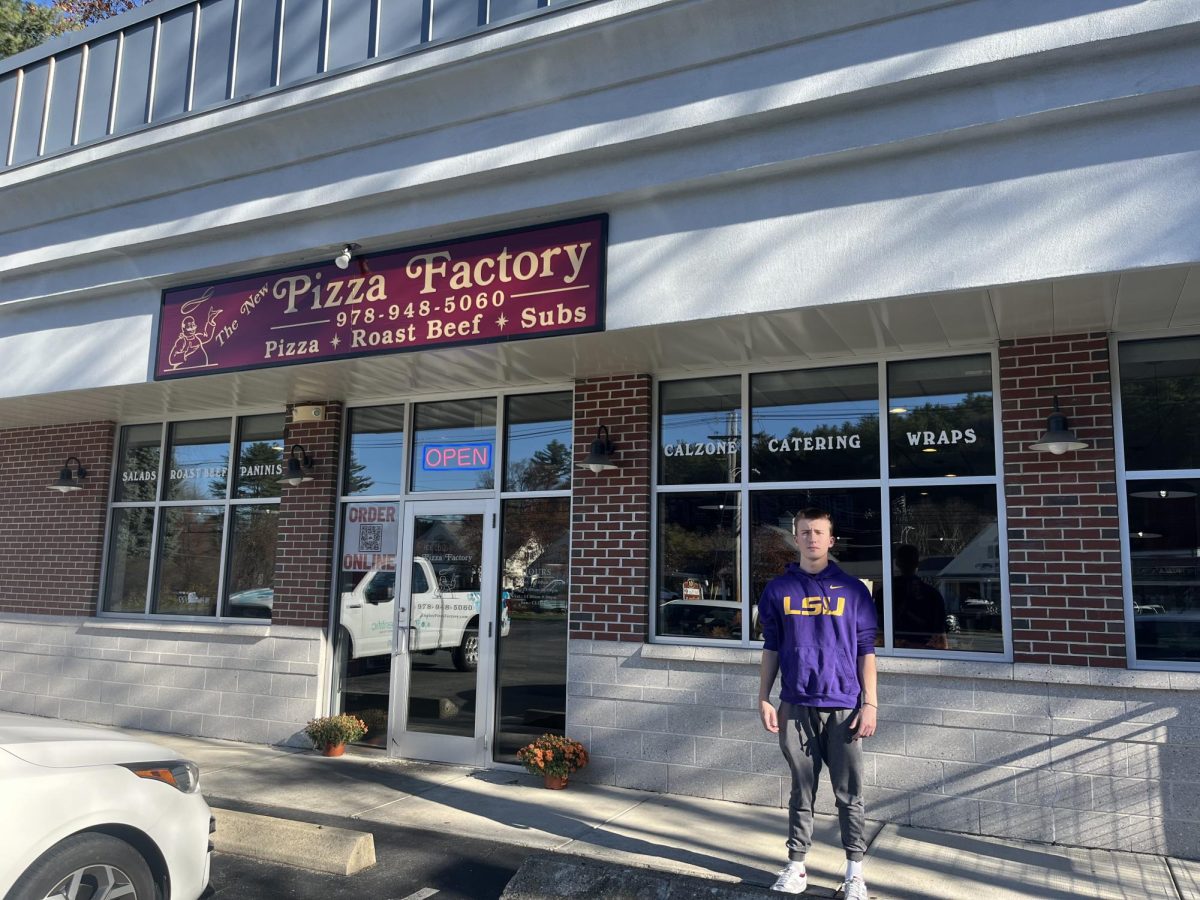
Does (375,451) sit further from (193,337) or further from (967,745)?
(967,745)

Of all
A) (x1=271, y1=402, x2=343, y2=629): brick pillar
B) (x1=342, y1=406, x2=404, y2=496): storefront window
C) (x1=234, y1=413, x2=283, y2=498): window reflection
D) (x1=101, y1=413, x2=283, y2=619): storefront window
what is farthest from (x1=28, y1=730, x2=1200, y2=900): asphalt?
(x1=234, y1=413, x2=283, y2=498): window reflection

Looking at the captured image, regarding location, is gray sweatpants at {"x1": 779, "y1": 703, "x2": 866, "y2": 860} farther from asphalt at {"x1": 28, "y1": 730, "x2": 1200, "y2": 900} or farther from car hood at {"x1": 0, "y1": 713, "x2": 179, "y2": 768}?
car hood at {"x1": 0, "y1": 713, "x2": 179, "y2": 768}

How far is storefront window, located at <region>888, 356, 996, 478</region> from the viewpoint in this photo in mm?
6594

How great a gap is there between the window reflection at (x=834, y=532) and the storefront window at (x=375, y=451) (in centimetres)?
361

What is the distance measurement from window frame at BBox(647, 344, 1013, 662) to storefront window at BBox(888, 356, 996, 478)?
0.05 meters

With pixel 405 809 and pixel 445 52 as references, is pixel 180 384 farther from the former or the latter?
pixel 405 809

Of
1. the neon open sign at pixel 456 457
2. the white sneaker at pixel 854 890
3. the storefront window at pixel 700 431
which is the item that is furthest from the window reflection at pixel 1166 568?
the neon open sign at pixel 456 457

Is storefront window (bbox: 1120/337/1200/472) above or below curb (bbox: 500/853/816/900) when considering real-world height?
above

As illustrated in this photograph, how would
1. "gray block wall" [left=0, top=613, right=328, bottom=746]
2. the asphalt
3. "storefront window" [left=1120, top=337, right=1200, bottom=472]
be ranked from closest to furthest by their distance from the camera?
the asphalt, "storefront window" [left=1120, top=337, right=1200, bottom=472], "gray block wall" [left=0, top=613, right=328, bottom=746]

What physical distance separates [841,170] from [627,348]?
6.59 ft

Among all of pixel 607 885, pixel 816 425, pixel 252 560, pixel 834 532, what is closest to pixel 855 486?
pixel 834 532

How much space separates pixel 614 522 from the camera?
24.9ft

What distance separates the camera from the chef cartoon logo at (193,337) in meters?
8.13

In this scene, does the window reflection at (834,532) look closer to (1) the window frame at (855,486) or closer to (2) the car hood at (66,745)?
(1) the window frame at (855,486)
